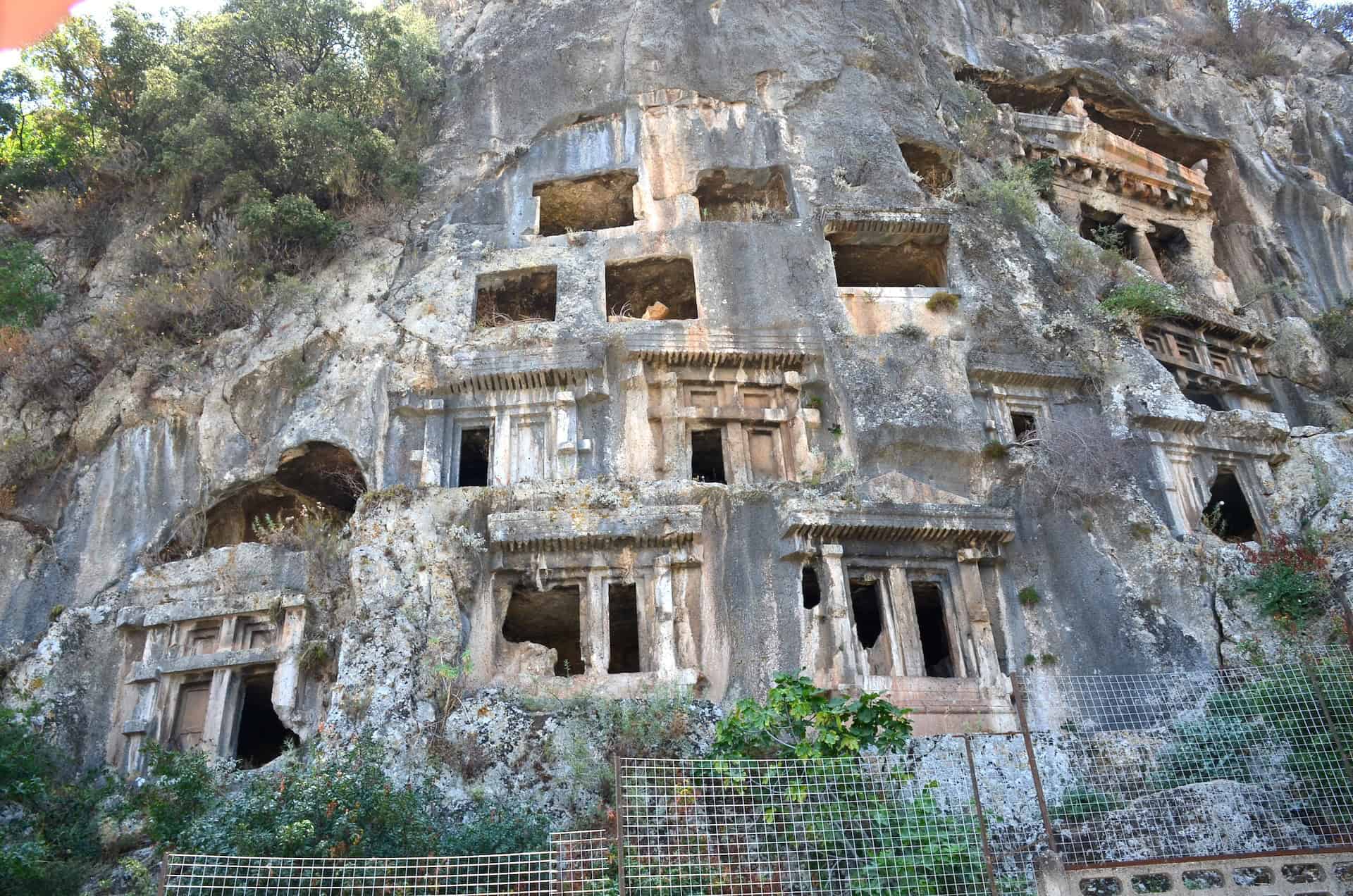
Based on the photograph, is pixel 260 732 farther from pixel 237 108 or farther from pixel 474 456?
pixel 237 108

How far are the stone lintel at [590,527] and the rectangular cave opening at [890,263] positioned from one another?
6.74 metres

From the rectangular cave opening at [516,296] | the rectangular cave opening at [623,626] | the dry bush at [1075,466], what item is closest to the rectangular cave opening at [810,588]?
the rectangular cave opening at [623,626]

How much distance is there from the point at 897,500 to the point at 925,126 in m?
9.70

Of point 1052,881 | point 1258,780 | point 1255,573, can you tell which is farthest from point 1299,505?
point 1052,881

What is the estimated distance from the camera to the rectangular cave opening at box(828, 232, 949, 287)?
20391 millimetres

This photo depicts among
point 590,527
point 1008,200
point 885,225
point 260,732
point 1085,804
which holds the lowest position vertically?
point 1085,804

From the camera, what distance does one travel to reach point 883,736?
10.9 m

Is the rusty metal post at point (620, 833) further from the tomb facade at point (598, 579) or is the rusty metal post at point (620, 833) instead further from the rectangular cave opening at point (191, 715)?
the rectangular cave opening at point (191, 715)

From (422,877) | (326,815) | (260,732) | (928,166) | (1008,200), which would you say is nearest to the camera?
(422,877)

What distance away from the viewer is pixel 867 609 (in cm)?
1708

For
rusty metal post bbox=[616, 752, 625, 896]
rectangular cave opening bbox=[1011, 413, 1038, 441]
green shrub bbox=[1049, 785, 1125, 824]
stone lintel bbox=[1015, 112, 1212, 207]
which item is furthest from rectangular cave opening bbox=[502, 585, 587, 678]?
stone lintel bbox=[1015, 112, 1212, 207]

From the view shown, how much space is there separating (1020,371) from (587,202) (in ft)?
29.9

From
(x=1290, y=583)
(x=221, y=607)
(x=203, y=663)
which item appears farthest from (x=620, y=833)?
(x=1290, y=583)

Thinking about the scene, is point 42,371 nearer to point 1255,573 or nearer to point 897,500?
point 897,500
